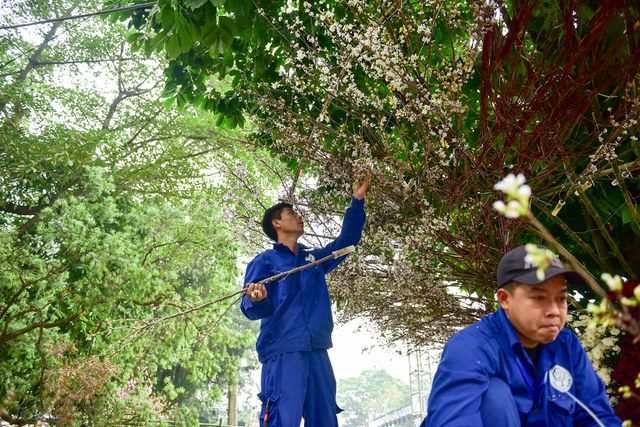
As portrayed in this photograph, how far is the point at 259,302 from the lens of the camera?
11.8ft

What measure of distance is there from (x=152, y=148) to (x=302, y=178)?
10.2 m

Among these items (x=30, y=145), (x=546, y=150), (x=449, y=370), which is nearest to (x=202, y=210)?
(x=30, y=145)

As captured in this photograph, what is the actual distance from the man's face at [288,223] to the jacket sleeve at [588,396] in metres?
2.21

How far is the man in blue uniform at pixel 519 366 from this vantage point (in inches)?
71.4

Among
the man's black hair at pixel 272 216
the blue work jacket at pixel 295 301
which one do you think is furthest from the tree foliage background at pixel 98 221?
the blue work jacket at pixel 295 301

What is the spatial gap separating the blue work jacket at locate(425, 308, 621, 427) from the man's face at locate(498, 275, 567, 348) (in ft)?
0.23

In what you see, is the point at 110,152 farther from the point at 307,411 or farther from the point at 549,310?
the point at 549,310

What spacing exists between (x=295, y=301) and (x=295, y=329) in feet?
0.72

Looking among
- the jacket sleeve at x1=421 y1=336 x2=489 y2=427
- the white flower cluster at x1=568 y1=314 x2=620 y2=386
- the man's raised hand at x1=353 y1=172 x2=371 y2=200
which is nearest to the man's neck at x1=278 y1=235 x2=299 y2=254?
the man's raised hand at x1=353 y1=172 x2=371 y2=200

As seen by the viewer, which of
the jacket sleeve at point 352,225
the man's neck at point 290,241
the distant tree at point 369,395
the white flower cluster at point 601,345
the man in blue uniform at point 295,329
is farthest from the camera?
the distant tree at point 369,395

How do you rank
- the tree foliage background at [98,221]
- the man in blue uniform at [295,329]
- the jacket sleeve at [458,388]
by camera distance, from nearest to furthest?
the jacket sleeve at [458,388], the man in blue uniform at [295,329], the tree foliage background at [98,221]

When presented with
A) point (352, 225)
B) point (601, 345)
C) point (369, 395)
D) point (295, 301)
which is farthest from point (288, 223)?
point (369, 395)

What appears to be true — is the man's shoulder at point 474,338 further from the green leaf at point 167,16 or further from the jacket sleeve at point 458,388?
the green leaf at point 167,16

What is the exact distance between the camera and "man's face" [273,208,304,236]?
4.04 m
